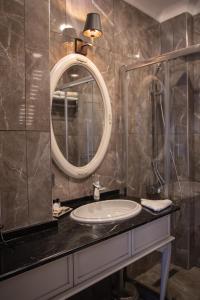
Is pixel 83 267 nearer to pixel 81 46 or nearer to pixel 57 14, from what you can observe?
pixel 81 46

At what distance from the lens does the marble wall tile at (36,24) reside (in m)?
1.23

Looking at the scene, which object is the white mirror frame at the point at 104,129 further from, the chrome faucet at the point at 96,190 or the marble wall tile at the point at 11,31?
the marble wall tile at the point at 11,31

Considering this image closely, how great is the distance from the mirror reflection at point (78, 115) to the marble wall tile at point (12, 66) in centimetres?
47

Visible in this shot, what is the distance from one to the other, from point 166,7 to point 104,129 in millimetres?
1523

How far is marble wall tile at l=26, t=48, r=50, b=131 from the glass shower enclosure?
3.49ft

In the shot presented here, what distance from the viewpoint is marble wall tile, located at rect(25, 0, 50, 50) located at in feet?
4.02

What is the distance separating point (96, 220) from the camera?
1355mm

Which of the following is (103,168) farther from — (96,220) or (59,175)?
(96,220)

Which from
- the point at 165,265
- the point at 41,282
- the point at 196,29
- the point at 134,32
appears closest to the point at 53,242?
the point at 41,282

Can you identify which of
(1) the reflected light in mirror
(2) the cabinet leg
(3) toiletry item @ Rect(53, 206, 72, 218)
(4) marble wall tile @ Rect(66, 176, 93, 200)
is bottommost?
(2) the cabinet leg

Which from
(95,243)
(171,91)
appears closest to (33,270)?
(95,243)

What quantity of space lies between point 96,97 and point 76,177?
69 centimetres

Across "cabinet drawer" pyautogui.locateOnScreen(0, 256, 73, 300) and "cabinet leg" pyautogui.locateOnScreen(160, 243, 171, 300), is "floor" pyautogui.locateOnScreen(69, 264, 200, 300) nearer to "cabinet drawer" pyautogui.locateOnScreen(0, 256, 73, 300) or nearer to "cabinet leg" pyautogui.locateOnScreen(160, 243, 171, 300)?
"cabinet leg" pyautogui.locateOnScreen(160, 243, 171, 300)

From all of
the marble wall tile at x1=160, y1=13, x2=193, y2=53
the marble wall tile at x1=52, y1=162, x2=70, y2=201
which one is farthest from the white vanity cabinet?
the marble wall tile at x1=160, y1=13, x2=193, y2=53
